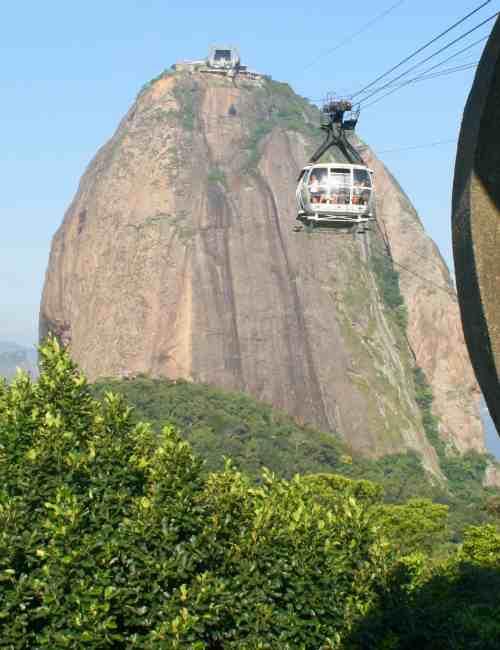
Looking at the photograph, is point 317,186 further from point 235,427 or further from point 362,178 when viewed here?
point 235,427

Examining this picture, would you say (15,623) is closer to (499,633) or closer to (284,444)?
(499,633)

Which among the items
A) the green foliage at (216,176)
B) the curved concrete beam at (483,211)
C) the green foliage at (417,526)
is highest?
the green foliage at (216,176)

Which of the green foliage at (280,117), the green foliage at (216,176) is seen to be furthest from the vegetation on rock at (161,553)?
the green foliage at (280,117)

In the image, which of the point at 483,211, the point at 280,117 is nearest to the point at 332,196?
the point at 483,211

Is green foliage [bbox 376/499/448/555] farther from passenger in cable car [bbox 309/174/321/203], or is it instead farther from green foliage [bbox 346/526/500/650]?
green foliage [bbox 346/526/500/650]

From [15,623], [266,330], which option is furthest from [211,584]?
[266,330]

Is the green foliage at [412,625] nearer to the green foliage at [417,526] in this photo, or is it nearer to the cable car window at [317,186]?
the cable car window at [317,186]
